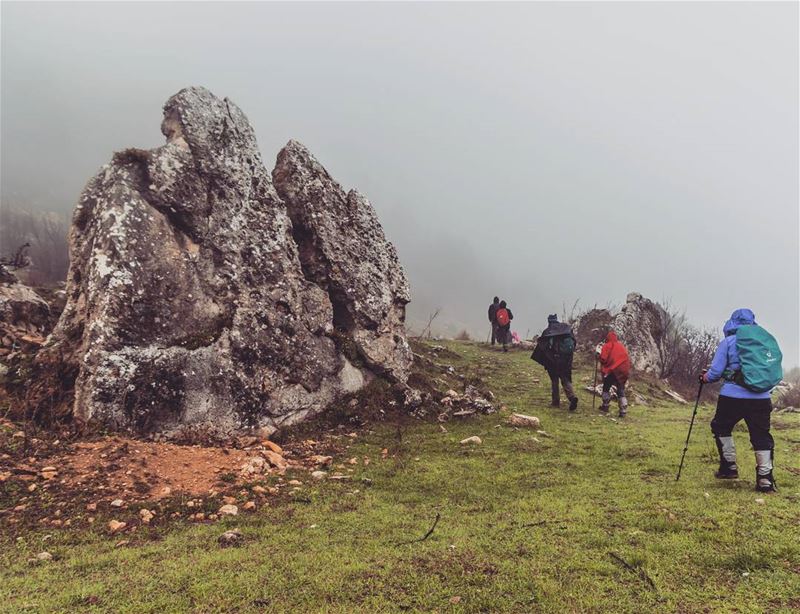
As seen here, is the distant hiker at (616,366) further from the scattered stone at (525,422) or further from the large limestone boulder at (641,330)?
the large limestone boulder at (641,330)

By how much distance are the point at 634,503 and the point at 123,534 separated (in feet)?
27.7

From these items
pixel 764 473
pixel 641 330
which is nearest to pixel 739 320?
pixel 764 473

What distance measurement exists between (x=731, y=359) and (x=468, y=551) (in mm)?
6390

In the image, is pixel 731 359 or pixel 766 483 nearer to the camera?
pixel 766 483

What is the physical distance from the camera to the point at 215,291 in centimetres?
1290

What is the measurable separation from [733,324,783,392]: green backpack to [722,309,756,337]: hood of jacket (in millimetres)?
206

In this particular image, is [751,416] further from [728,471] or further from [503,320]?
[503,320]

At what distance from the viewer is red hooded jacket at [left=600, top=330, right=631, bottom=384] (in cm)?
1712

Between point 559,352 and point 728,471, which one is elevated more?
point 559,352

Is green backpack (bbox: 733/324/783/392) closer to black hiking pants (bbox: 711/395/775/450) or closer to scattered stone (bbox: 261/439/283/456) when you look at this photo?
black hiking pants (bbox: 711/395/775/450)

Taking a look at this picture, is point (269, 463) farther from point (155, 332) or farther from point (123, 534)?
point (155, 332)

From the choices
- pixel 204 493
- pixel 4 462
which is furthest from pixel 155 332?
pixel 204 493

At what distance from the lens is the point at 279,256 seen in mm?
14406

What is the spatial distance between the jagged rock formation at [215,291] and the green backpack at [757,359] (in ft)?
32.5
